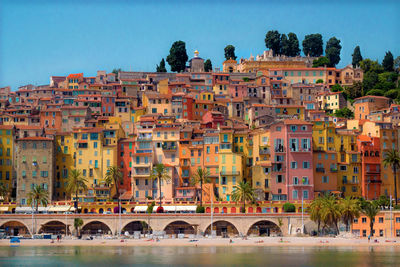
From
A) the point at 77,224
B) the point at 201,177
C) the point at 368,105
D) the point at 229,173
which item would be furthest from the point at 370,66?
the point at 77,224

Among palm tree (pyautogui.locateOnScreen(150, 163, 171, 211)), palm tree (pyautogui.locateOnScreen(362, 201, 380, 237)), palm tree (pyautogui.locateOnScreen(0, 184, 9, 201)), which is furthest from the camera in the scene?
palm tree (pyautogui.locateOnScreen(0, 184, 9, 201))

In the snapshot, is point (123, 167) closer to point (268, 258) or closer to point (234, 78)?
point (268, 258)

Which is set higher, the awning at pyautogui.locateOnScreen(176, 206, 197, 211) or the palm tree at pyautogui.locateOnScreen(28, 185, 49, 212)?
the palm tree at pyautogui.locateOnScreen(28, 185, 49, 212)

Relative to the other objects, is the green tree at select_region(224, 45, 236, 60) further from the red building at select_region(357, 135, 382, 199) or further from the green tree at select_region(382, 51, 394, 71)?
the red building at select_region(357, 135, 382, 199)

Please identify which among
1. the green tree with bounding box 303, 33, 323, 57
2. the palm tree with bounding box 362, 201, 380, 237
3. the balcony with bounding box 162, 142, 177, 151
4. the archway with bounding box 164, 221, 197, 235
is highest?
the green tree with bounding box 303, 33, 323, 57

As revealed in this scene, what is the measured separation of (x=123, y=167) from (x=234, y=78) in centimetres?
4709

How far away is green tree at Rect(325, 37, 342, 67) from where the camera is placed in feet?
618

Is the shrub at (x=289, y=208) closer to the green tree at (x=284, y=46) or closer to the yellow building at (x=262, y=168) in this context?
the yellow building at (x=262, y=168)

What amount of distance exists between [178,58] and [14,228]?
2826 inches

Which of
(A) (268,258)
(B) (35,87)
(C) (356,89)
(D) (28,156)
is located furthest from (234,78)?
A: (A) (268,258)

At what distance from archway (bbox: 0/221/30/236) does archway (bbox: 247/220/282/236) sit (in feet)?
111

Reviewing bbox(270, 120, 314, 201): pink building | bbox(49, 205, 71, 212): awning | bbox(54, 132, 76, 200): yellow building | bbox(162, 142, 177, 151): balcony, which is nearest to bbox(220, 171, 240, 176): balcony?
bbox(270, 120, 314, 201): pink building

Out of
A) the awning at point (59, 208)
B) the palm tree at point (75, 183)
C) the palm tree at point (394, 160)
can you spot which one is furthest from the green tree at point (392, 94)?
the awning at point (59, 208)

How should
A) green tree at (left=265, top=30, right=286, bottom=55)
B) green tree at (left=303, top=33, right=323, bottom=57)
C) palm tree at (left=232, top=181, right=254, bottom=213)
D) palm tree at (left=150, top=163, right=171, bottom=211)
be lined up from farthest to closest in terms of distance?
green tree at (left=303, top=33, right=323, bottom=57) < green tree at (left=265, top=30, right=286, bottom=55) < palm tree at (left=150, top=163, right=171, bottom=211) < palm tree at (left=232, top=181, right=254, bottom=213)
